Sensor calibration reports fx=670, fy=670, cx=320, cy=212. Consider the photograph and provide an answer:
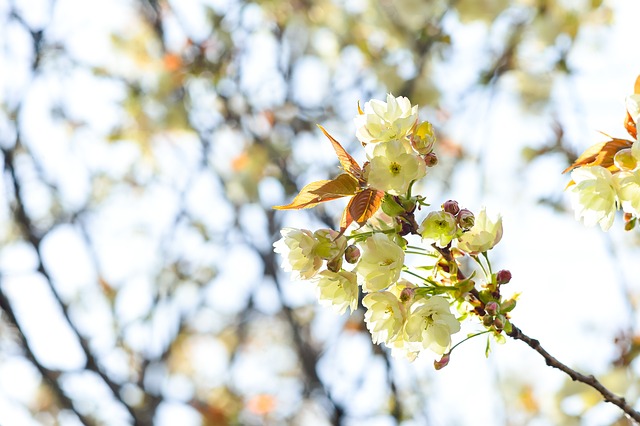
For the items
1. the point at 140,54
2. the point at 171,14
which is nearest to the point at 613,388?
the point at 171,14

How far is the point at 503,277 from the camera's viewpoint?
A: 91 centimetres

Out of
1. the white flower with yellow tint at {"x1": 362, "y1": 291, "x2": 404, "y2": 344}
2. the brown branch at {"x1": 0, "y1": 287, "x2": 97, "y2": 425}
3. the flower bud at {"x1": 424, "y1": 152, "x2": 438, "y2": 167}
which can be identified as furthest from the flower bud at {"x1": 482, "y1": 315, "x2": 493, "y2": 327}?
the brown branch at {"x1": 0, "y1": 287, "x2": 97, "y2": 425}

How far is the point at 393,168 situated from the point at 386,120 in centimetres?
9

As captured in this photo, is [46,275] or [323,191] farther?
[46,275]

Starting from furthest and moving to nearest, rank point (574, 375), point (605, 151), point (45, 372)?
1. point (45, 372)
2. point (605, 151)
3. point (574, 375)

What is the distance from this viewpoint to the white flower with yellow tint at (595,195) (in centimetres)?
93

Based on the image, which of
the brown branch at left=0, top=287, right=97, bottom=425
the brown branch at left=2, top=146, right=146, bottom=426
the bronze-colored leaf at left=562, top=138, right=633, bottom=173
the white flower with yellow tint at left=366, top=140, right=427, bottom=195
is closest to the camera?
the white flower with yellow tint at left=366, top=140, right=427, bottom=195

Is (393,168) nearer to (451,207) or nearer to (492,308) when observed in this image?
(451,207)

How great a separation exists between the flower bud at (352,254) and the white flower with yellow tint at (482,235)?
5.9 inches

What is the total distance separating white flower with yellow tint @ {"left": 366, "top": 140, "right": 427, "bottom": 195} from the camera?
85 centimetres

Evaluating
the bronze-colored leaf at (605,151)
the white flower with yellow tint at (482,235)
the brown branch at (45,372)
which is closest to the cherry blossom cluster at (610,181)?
the bronze-colored leaf at (605,151)

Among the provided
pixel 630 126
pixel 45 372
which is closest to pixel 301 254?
pixel 630 126

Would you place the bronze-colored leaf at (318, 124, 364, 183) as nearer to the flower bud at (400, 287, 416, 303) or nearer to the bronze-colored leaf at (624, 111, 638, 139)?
the flower bud at (400, 287, 416, 303)

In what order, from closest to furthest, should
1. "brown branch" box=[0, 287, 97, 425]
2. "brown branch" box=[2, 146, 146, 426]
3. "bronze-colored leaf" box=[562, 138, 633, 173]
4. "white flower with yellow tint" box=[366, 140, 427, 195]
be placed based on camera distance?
1. "white flower with yellow tint" box=[366, 140, 427, 195]
2. "bronze-colored leaf" box=[562, 138, 633, 173]
3. "brown branch" box=[0, 287, 97, 425]
4. "brown branch" box=[2, 146, 146, 426]
